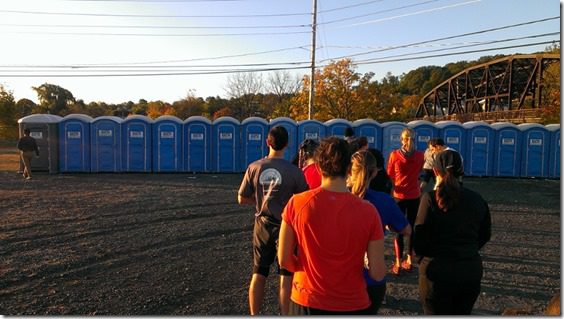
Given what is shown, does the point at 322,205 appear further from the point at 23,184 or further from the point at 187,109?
the point at 187,109

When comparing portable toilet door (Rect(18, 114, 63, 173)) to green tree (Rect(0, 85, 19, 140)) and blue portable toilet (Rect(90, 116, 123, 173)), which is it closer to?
blue portable toilet (Rect(90, 116, 123, 173))

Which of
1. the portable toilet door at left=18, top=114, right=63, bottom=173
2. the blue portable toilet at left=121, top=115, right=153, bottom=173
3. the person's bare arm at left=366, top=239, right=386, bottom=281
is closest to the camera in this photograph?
the person's bare arm at left=366, top=239, right=386, bottom=281

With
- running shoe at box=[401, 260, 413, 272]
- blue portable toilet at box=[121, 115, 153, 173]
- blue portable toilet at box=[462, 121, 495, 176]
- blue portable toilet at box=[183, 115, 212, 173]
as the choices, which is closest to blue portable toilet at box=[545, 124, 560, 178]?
blue portable toilet at box=[462, 121, 495, 176]

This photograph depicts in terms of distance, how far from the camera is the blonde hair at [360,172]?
109 inches

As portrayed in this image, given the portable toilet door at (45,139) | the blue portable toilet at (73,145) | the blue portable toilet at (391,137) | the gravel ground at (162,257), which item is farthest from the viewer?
the blue portable toilet at (391,137)

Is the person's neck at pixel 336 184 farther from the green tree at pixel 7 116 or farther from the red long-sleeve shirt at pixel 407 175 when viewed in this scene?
the green tree at pixel 7 116

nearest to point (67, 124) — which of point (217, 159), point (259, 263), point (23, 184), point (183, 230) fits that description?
point (23, 184)

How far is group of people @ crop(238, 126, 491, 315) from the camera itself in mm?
2213

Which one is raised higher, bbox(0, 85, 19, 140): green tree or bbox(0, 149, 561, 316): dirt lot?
bbox(0, 85, 19, 140): green tree

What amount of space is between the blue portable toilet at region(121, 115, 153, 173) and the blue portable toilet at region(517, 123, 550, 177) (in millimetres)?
14968

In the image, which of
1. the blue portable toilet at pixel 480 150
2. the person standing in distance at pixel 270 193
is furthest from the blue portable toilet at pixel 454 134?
the person standing in distance at pixel 270 193

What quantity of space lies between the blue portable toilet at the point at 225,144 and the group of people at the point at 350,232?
13.2m

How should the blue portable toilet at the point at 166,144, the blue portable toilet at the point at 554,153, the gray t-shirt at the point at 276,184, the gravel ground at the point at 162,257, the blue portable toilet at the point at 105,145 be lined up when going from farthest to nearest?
the blue portable toilet at the point at 554,153, the blue portable toilet at the point at 166,144, the blue portable toilet at the point at 105,145, the gravel ground at the point at 162,257, the gray t-shirt at the point at 276,184

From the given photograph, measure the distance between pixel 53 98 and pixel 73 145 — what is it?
5804 cm
